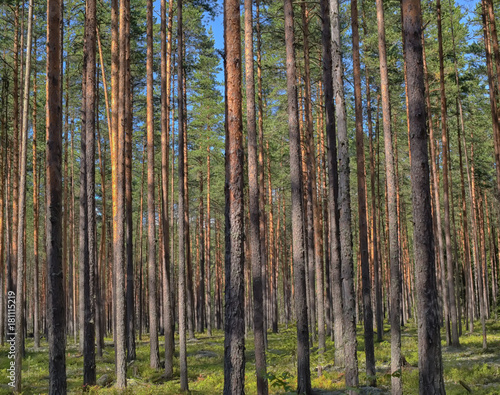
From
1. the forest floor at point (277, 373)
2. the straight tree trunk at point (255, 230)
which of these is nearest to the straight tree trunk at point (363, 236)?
the forest floor at point (277, 373)

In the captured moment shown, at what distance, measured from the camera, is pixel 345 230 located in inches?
360

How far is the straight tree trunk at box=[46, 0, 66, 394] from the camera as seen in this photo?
23.0 ft

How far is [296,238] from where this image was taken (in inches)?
419

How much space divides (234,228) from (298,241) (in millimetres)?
3815

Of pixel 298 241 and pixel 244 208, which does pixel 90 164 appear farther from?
pixel 298 241

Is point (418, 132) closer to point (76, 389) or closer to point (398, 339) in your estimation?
point (398, 339)

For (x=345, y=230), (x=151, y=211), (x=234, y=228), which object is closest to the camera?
(x=234, y=228)

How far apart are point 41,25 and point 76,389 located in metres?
18.7

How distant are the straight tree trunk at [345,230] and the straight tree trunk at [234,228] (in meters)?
2.70

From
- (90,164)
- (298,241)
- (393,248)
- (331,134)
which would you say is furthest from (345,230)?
(90,164)

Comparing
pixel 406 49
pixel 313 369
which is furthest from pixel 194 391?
pixel 406 49

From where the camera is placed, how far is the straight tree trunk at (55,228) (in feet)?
23.0

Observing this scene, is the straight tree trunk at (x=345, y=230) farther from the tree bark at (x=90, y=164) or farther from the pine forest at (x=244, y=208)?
the tree bark at (x=90, y=164)

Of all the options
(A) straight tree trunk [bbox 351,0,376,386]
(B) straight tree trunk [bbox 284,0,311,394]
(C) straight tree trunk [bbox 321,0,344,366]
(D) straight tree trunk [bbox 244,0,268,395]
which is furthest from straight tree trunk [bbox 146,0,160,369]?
(A) straight tree trunk [bbox 351,0,376,386]
